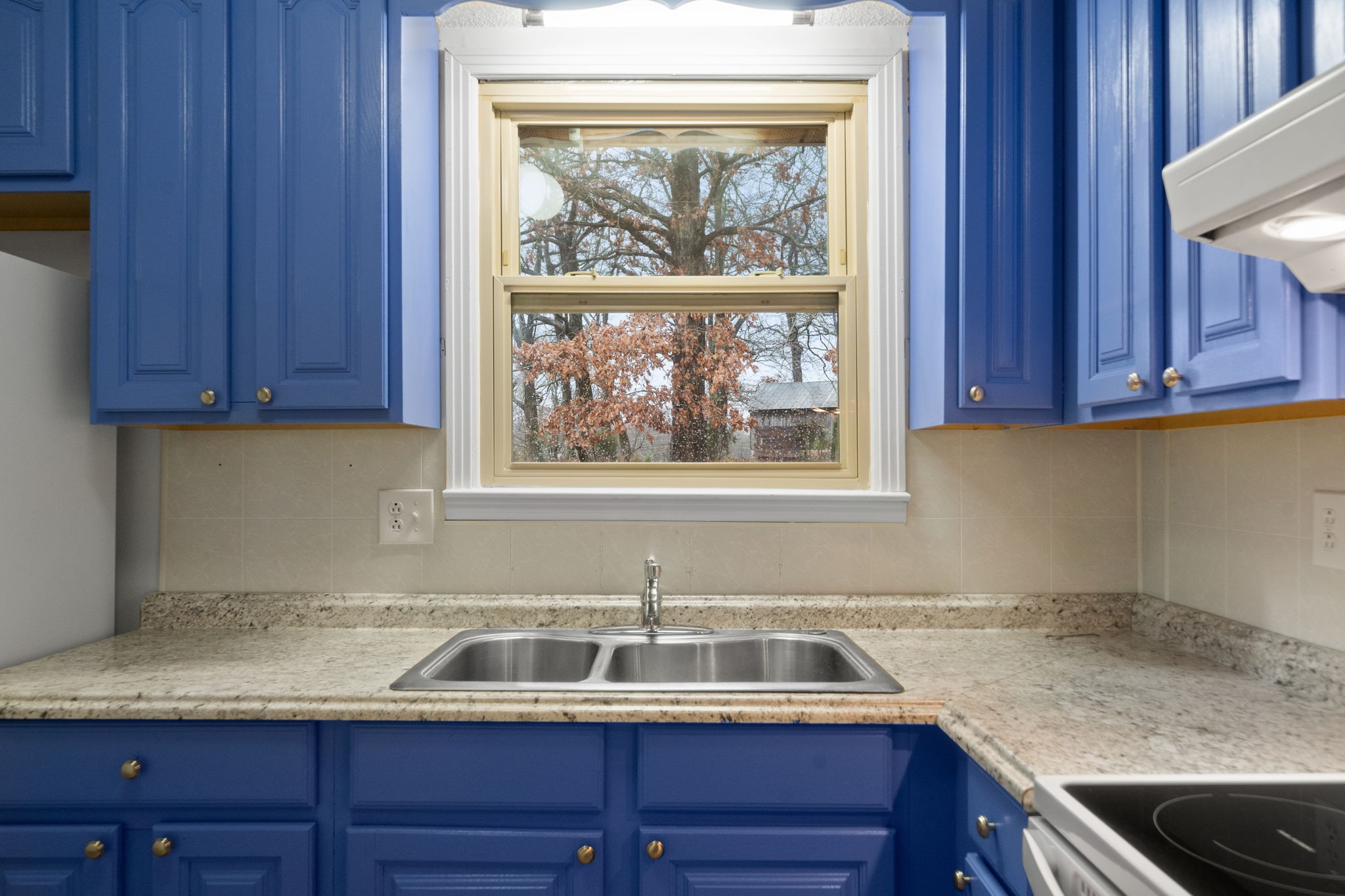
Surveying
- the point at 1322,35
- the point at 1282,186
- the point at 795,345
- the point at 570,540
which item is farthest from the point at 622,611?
the point at 1322,35

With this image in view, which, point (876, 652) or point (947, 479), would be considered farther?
point (947, 479)

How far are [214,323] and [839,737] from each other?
1440 mm

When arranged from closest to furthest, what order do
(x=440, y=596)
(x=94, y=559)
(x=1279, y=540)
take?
(x=1279, y=540) → (x=94, y=559) → (x=440, y=596)

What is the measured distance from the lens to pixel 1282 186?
77 cm

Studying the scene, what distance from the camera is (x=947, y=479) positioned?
1.79 meters

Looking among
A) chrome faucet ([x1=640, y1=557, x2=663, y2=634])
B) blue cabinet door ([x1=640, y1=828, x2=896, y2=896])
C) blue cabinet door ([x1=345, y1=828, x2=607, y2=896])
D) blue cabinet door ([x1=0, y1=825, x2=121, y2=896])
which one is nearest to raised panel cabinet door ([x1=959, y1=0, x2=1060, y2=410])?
chrome faucet ([x1=640, y1=557, x2=663, y2=634])

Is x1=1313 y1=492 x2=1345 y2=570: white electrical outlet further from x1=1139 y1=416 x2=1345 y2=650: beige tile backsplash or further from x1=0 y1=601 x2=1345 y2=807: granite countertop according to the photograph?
x1=0 y1=601 x2=1345 y2=807: granite countertop

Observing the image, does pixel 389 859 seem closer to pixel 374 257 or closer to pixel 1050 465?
pixel 374 257

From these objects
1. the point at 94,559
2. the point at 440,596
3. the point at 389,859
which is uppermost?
the point at 94,559

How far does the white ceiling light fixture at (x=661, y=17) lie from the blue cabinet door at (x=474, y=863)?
173cm

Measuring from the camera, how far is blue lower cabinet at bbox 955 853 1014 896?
105 centimetres

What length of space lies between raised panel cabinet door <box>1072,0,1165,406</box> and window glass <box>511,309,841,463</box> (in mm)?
616

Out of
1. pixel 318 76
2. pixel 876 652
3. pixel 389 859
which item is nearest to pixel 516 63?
pixel 318 76

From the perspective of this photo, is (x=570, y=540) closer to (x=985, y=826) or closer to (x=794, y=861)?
Result: (x=794, y=861)
